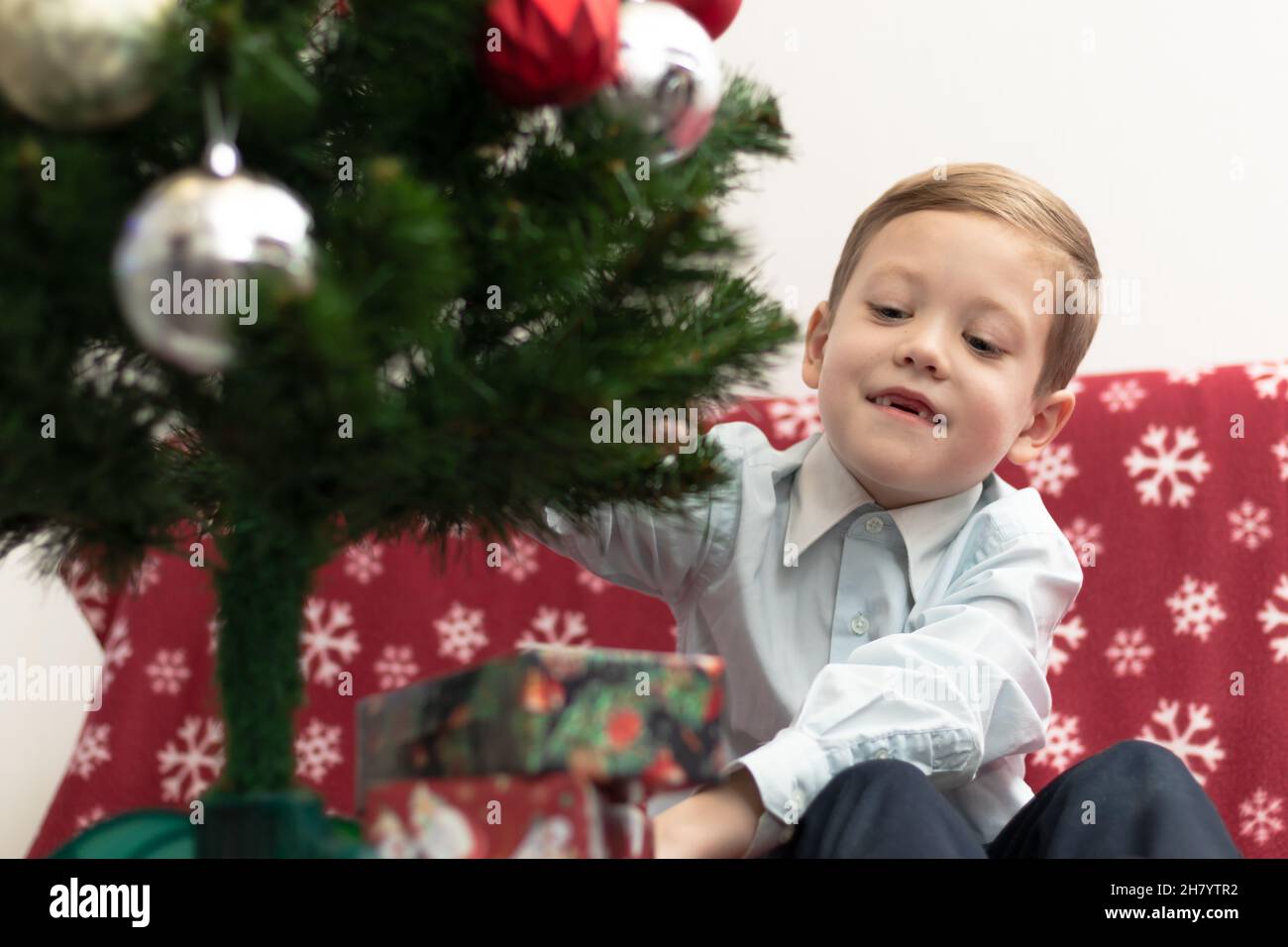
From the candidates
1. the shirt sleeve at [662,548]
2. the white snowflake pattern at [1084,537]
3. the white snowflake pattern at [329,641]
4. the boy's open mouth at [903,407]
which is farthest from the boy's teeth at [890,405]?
the white snowflake pattern at [329,641]

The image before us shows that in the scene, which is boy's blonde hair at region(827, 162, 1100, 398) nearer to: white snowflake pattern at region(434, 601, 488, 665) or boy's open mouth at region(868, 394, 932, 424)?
boy's open mouth at region(868, 394, 932, 424)

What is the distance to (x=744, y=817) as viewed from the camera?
27.2 inches

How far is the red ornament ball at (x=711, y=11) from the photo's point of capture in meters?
0.62

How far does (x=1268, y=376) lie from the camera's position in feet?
3.78

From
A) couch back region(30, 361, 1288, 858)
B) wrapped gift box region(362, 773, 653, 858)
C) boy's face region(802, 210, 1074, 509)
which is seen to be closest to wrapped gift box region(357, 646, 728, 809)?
wrapped gift box region(362, 773, 653, 858)

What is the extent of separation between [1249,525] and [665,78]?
80 cm

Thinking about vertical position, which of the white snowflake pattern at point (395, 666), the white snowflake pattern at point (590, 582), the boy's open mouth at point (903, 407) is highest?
the boy's open mouth at point (903, 407)

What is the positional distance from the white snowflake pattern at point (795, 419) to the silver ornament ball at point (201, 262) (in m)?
0.82

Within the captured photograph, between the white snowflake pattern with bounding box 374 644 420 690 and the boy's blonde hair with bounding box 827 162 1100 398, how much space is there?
1.65 feet

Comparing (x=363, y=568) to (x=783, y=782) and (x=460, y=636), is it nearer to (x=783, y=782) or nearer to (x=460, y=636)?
(x=460, y=636)

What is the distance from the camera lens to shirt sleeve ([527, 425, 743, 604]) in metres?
0.91

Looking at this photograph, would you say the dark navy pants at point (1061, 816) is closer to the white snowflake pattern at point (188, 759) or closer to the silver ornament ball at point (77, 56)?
the silver ornament ball at point (77, 56)
